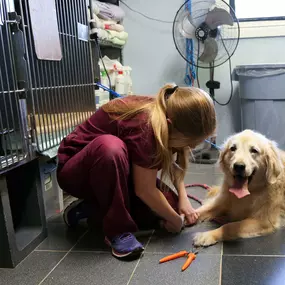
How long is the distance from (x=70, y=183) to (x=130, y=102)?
1.38ft

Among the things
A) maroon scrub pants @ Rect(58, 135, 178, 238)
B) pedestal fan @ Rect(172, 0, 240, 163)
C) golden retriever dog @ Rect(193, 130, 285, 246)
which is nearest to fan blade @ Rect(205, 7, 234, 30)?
pedestal fan @ Rect(172, 0, 240, 163)

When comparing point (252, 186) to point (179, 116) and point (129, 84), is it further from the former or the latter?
point (129, 84)

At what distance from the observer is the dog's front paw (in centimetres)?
149

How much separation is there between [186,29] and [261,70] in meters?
0.65

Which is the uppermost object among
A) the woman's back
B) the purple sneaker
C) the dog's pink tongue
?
the woman's back

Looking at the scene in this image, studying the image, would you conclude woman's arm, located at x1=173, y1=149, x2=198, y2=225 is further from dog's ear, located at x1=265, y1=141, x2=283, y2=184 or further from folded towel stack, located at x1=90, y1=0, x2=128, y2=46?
folded towel stack, located at x1=90, y1=0, x2=128, y2=46

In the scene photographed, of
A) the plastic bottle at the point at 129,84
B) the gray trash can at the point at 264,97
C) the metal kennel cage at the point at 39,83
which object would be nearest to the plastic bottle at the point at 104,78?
the plastic bottle at the point at 129,84

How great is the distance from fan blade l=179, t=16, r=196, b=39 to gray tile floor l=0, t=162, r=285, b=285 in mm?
1710

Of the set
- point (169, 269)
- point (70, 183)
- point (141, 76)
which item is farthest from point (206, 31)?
point (169, 269)

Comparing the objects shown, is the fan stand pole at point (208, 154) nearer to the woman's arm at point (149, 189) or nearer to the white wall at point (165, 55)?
the white wall at point (165, 55)

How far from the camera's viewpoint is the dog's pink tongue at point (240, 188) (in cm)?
161

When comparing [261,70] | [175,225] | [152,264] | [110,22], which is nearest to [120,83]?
[110,22]

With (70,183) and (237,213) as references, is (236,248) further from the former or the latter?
(70,183)

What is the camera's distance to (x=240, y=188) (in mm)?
1626
